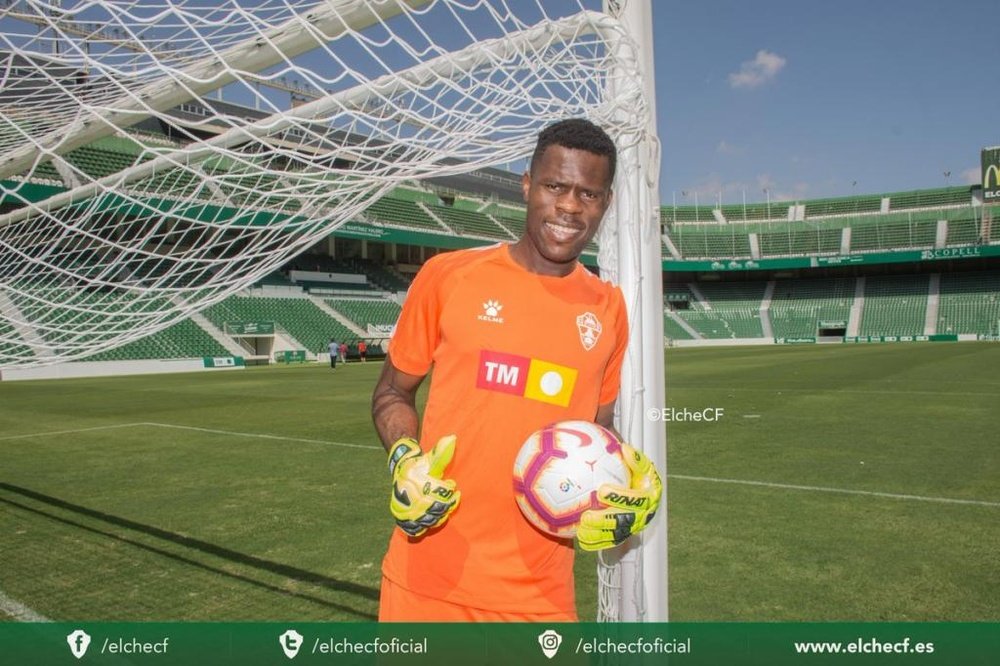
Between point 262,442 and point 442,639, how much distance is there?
7866mm

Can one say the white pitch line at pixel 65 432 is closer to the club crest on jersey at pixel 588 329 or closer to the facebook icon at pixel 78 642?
the facebook icon at pixel 78 642

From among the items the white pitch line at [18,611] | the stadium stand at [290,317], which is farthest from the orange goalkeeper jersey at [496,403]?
the stadium stand at [290,317]

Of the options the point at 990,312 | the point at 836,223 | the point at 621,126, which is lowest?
the point at 990,312

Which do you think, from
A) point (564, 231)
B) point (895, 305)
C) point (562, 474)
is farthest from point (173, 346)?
point (895, 305)

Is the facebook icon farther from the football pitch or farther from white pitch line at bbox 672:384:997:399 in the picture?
white pitch line at bbox 672:384:997:399

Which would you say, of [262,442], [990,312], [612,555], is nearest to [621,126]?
[612,555]

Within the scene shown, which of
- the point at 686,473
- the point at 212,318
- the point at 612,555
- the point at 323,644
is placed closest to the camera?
the point at 612,555

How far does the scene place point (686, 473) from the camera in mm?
6867

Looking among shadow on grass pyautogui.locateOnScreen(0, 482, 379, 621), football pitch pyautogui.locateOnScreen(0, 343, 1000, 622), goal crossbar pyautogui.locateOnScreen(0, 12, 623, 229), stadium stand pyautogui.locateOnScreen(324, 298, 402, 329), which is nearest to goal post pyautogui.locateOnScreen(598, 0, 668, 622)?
goal crossbar pyautogui.locateOnScreen(0, 12, 623, 229)

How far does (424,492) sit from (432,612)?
1.21 feet

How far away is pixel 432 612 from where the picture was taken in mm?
1948

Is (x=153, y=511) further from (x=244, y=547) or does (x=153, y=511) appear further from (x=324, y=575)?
(x=324, y=575)

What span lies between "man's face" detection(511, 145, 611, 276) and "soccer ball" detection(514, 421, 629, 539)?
1.65 ft

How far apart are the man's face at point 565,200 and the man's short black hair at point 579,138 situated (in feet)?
0.05
